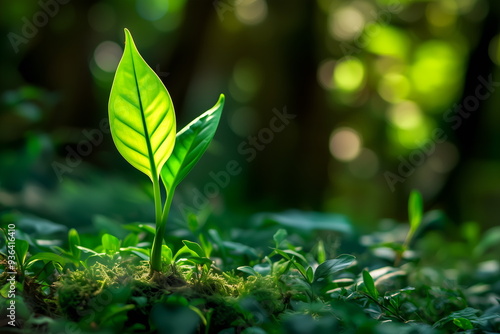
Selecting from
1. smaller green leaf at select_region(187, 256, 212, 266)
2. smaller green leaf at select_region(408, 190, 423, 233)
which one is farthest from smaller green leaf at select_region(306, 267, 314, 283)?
smaller green leaf at select_region(408, 190, 423, 233)

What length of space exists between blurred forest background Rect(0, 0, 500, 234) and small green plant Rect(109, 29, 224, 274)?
70.1 inches

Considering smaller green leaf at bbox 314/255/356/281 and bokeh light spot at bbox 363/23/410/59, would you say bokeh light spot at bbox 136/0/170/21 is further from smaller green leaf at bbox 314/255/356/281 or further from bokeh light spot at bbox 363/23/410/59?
smaller green leaf at bbox 314/255/356/281

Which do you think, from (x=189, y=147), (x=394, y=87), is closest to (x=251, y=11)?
(x=394, y=87)

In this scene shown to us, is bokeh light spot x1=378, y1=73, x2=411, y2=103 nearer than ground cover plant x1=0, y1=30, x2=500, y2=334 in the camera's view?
No

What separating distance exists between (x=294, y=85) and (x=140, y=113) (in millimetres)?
3184

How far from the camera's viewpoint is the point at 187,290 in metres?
0.66

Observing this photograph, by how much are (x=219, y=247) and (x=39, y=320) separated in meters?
0.36

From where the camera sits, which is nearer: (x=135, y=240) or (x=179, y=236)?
(x=135, y=240)

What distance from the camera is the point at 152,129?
0.66 m

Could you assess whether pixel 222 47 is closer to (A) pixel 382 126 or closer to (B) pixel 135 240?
(A) pixel 382 126

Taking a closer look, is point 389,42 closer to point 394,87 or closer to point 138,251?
point 394,87

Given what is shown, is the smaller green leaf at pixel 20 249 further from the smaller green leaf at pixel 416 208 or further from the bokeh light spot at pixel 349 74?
the bokeh light spot at pixel 349 74

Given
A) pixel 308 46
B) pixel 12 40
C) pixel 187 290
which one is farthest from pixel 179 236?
pixel 308 46

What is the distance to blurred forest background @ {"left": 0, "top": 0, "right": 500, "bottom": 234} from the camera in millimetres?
3240
